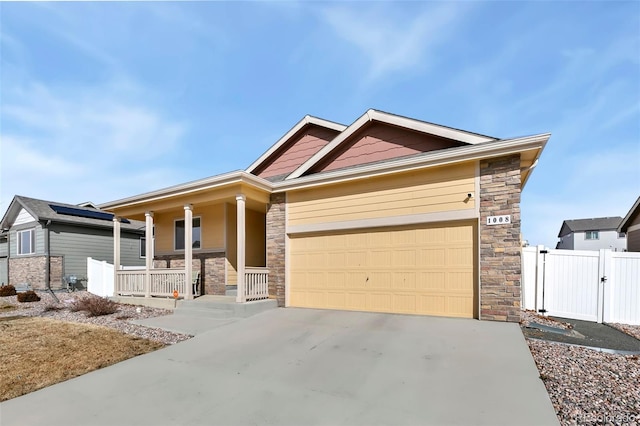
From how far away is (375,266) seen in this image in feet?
24.9

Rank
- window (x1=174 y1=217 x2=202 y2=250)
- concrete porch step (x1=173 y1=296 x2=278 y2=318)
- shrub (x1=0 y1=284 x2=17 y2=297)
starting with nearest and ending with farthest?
1. concrete porch step (x1=173 y1=296 x2=278 y2=318)
2. window (x1=174 y1=217 x2=202 y2=250)
3. shrub (x1=0 y1=284 x2=17 y2=297)

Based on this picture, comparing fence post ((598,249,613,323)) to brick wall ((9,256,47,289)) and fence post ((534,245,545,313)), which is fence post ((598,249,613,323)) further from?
brick wall ((9,256,47,289))

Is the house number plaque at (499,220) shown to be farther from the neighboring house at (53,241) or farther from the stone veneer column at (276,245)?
the neighboring house at (53,241)

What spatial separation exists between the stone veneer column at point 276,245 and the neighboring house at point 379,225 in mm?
32

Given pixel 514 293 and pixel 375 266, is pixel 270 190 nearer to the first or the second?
pixel 375 266

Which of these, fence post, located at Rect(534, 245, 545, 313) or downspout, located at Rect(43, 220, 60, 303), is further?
downspout, located at Rect(43, 220, 60, 303)

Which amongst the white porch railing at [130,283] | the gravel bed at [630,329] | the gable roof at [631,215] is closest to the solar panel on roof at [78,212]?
the white porch railing at [130,283]

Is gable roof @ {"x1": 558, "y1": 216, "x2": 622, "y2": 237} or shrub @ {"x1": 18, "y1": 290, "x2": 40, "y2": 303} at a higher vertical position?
gable roof @ {"x1": 558, "y1": 216, "x2": 622, "y2": 237}

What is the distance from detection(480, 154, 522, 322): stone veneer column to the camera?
6.05m

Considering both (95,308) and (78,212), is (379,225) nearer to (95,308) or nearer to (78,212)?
(95,308)

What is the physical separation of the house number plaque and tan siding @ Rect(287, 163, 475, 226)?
0.43 m

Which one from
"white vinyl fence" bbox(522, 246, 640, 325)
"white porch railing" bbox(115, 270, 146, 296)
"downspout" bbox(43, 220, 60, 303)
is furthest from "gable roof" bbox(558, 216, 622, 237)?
"downspout" bbox(43, 220, 60, 303)

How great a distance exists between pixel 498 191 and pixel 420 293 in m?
2.80

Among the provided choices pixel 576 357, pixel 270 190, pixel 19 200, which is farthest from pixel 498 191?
pixel 19 200
